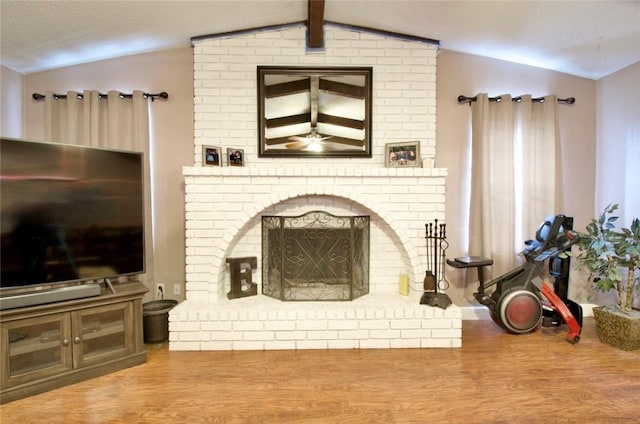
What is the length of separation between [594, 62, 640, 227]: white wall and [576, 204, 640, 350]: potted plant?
64 centimetres

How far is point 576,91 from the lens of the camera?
10.6 feet

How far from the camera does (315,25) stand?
2695 millimetres

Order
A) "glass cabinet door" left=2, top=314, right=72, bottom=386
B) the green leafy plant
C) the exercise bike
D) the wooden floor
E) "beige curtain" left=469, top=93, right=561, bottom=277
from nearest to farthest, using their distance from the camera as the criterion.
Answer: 1. the wooden floor
2. "glass cabinet door" left=2, top=314, right=72, bottom=386
3. the green leafy plant
4. the exercise bike
5. "beige curtain" left=469, top=93, right=561, bottom=277

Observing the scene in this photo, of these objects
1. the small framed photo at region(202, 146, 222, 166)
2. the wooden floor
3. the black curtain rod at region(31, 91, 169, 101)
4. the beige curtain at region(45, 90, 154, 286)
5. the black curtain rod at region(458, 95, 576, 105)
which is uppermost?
the black curtain rod at region(458, 95, 576, 105)

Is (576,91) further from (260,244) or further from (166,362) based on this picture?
(166,362)

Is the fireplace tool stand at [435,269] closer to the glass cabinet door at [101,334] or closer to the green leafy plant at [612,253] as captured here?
the green leafy plant at [612,253]

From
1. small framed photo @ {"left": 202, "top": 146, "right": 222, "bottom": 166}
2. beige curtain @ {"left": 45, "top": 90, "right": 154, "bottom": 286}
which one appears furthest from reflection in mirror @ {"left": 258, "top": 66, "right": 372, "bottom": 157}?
beige curtain @ {"left": 45, "top": 90, "right": 154, "bottom": 286}

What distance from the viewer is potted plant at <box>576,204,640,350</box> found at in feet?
8.15

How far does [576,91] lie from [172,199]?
4079 mm

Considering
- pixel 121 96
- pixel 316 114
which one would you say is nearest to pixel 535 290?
pixel 316 114

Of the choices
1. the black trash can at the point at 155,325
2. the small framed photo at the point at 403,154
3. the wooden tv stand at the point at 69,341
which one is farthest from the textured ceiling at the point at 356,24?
the black trash can at the point at 155,325

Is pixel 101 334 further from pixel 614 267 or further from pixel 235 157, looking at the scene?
pixel 614 267

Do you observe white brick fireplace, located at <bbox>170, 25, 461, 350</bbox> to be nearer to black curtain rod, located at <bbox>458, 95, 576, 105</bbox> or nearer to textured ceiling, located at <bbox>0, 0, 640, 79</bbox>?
textured ceiling, located at <bbox>0, 0, 640, 79</bbox>

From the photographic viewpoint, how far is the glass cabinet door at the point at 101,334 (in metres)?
2.09
